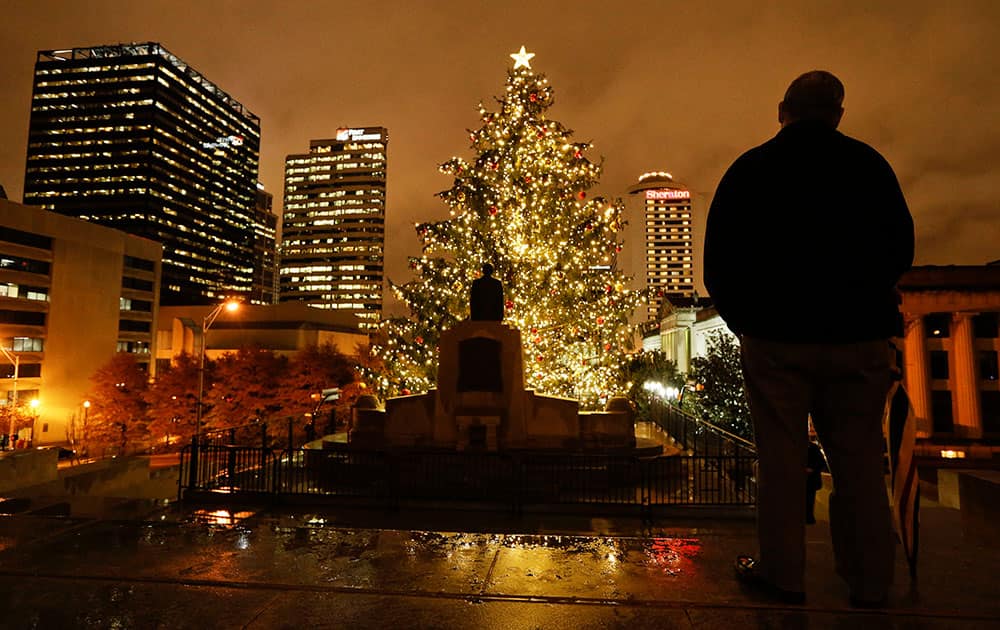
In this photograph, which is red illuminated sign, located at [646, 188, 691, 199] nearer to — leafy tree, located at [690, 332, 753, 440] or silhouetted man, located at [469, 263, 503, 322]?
leafy tree, located at [690, 332, 753, 440]

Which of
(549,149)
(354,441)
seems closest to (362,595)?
(354,441)

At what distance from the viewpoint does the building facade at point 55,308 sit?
181 feet

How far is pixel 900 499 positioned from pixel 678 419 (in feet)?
63.7

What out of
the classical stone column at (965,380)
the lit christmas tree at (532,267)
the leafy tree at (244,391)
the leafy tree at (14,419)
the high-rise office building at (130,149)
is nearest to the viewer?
the lit christmas tree at (532,267)

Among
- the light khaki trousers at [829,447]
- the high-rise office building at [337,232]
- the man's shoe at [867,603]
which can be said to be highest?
the high-rise office building at [337,232]

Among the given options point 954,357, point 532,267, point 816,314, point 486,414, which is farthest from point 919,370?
point 816,314

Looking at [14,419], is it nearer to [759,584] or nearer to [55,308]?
[55,308]

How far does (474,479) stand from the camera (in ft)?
37.0

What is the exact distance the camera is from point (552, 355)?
18438 mm

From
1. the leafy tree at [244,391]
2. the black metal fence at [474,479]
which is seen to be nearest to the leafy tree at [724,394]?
the black metal fence at [474,479]

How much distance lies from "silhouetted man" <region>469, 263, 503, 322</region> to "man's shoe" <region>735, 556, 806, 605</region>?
9683 millimetres

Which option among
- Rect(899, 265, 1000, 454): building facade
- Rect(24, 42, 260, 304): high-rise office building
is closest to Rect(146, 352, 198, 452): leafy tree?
Rect(899, 265, 1000, 454): building facade

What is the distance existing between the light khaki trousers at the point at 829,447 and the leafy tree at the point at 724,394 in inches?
1198

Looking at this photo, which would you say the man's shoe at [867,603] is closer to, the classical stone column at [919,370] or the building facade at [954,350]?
the building facade at [954,350]
